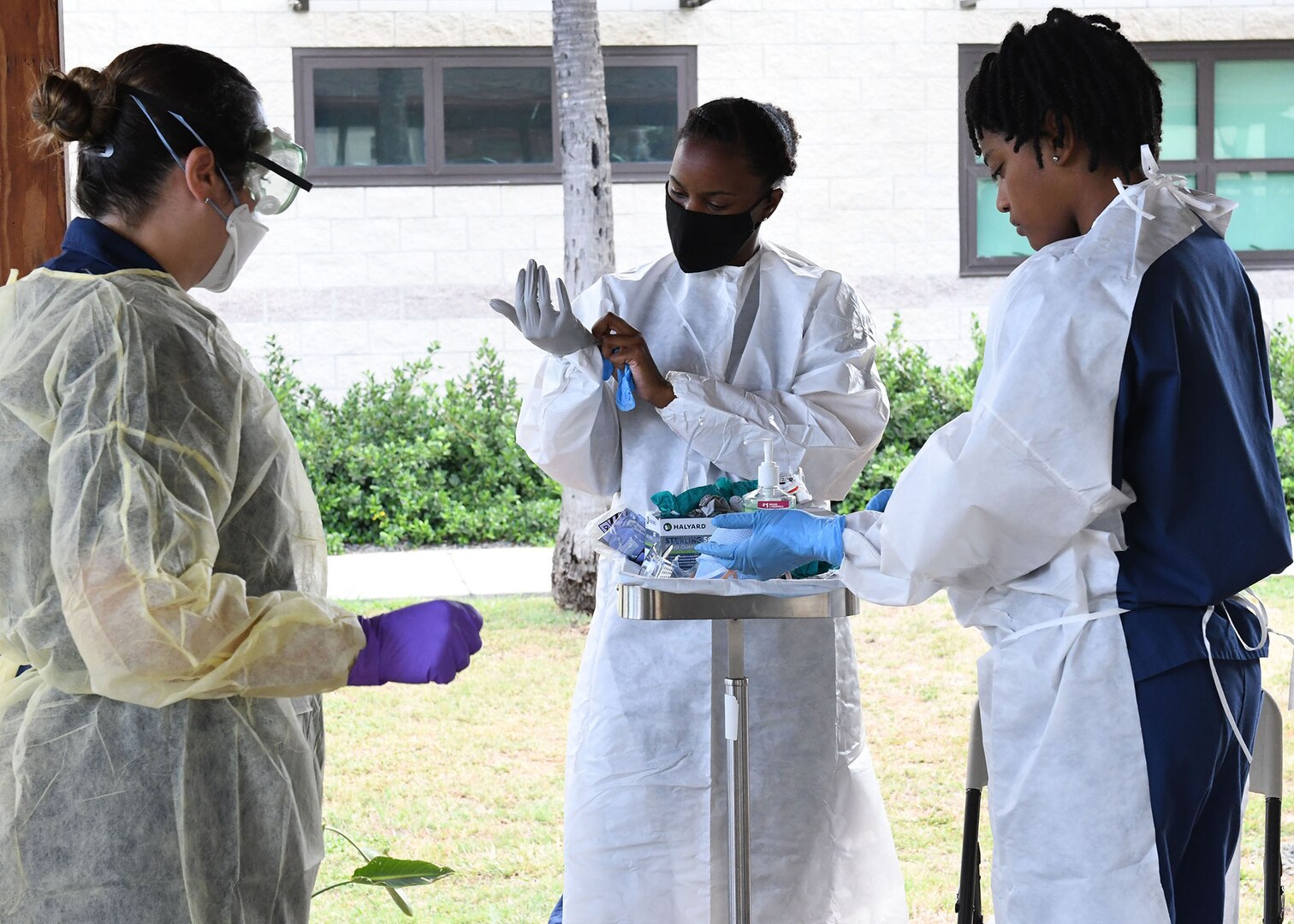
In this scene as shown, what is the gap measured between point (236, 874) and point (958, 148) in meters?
7.40

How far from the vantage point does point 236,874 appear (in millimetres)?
1538

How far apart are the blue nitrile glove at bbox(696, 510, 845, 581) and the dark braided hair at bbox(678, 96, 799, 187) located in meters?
0.92

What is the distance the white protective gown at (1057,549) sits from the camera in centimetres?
169

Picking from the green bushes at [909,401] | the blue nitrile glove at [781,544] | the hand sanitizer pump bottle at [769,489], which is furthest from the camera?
the green bushes at [909,401]

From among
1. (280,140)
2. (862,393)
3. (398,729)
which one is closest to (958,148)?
(398,729)

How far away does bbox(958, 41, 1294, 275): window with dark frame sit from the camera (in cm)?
825

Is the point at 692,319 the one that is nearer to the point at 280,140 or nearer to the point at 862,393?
the point at 862,393

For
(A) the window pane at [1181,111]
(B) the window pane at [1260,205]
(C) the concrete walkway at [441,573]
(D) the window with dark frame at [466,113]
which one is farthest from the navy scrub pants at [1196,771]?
(B) the window pane at [1260,205]

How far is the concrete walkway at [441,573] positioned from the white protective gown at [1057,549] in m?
4.49

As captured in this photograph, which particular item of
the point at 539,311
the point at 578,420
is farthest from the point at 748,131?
the point at 578,420

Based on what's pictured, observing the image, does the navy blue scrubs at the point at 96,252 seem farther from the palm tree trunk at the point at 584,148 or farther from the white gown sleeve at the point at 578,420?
the palm tree trunk at the point at 584,148

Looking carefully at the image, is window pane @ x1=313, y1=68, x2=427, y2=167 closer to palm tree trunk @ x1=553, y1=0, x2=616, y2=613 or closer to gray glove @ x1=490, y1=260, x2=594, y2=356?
palm tree trunk @ x1=553, y1=0, x2=616, y2=613

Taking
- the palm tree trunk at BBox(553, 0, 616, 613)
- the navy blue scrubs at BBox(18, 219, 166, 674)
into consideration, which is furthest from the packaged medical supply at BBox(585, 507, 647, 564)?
the palm tree trunk at BBox(553, 0, 616, 613)

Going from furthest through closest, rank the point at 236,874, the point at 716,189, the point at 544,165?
the point at 544,165
the point at 716,189
the point at 236,874
